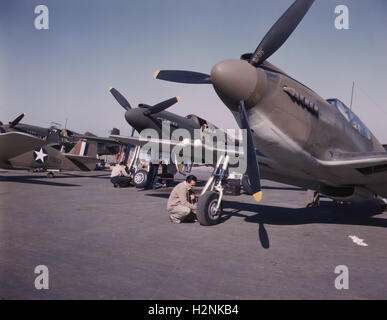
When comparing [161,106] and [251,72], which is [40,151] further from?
[251,72]

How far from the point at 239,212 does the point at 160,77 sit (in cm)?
488

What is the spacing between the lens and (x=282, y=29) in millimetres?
5148

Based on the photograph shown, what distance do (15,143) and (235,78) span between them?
13.7m

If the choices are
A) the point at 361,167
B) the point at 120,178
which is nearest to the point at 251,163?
the point at 361,167

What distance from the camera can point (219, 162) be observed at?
7.99 meters

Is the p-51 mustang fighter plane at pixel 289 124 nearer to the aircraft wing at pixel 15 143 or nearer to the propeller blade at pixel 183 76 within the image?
the propeller blade at pixel 183 76

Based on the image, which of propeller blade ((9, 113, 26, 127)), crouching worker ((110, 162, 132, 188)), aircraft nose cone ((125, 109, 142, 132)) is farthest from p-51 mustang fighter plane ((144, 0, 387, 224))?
propeller blade ((9, 113, 26, 127))

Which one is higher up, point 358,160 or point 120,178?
point 358,160

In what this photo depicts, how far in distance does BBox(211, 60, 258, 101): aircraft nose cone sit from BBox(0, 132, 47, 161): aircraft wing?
12.1 m

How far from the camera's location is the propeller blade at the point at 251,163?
4945 millimetres

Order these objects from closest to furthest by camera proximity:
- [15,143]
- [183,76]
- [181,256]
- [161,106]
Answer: [181,256], [183,76], [161,106], [15,143]

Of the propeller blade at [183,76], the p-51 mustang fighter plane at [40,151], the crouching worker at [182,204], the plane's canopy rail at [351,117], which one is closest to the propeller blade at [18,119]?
the p-51 mustang fighter plane at [40,151]
